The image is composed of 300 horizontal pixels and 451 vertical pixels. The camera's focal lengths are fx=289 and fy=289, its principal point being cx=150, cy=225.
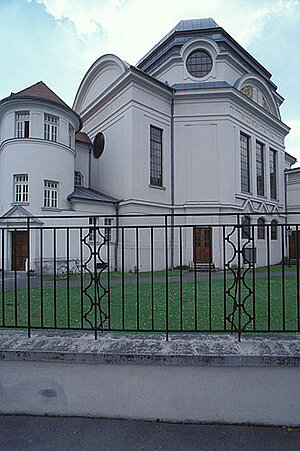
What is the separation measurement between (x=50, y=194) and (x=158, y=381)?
15537 mm

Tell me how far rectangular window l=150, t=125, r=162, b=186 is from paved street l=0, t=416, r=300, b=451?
1665cm

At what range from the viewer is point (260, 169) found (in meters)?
23.2

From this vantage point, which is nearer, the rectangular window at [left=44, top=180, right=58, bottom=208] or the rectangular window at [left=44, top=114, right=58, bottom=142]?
the rectangular window at [left=44, top=180, right=58, bottom=208]

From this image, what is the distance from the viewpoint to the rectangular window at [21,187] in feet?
52.6

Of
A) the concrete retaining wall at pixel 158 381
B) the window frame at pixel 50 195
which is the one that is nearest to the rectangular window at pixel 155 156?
the window frame at pixel 50 195

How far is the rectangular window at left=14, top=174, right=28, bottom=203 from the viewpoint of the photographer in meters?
16.0

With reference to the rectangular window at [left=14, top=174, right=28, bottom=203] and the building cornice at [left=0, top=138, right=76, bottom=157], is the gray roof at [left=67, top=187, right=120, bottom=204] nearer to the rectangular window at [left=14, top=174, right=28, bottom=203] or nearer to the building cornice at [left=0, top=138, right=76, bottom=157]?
the rectangular window at [left=14, top=174, right=28, bottom=203]

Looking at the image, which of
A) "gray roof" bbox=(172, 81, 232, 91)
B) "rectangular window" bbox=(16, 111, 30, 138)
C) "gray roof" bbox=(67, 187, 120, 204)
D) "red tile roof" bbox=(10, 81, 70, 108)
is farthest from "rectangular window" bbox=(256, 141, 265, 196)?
"rectangular window" bbox=(16, 111, 30, 138)

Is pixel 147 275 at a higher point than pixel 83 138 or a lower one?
lower

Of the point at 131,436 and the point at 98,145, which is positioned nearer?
the point at 131,436

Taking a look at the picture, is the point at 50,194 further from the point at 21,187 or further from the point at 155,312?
the point at 155,312

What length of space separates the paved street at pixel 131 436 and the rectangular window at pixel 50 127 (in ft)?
54.0

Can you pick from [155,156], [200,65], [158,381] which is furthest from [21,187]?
[158,381]

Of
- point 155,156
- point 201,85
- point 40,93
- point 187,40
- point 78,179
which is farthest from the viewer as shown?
point 78,179
